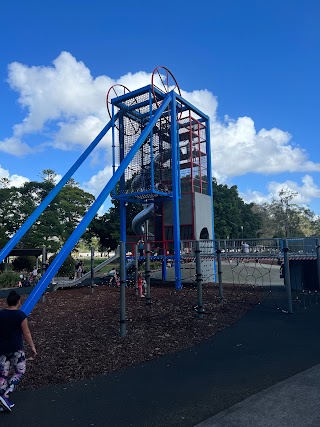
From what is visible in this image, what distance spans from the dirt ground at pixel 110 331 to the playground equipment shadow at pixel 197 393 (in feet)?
1.68

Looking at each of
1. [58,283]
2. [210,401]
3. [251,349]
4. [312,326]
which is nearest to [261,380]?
[210,401]

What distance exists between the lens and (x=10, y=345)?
4469 millimetres

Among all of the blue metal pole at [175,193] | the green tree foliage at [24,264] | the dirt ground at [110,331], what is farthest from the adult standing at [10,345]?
the green tree foliage at [24,264]

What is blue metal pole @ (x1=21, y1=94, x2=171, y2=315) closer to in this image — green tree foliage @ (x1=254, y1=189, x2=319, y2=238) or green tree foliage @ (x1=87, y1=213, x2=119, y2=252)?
green tree foliage @ (x1=87, y1=213, x2=119, y2=252)

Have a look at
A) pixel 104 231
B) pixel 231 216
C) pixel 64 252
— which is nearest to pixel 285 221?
pixel 231 216

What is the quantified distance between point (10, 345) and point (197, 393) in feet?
9.21

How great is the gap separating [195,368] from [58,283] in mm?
15395

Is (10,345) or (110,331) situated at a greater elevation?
(10,345)

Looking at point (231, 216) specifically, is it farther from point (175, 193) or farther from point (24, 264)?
point (175, 193)

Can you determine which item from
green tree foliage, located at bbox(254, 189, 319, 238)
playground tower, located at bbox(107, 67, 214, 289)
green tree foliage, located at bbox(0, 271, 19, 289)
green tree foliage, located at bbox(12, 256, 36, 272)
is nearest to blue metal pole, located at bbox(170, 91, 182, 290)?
playground tower, located at bbox(107, 67, 214, 289)

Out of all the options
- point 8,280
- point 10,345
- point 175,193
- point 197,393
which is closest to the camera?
point 10,345

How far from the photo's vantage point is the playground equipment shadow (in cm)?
418

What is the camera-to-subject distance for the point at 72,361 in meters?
6.42

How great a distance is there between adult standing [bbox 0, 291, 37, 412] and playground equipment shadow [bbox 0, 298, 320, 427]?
0.34 meters
